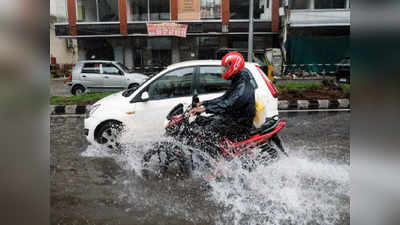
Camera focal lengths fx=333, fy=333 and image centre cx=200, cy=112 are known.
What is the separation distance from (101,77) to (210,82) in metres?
8.45

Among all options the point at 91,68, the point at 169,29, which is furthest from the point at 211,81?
the point at 169,29

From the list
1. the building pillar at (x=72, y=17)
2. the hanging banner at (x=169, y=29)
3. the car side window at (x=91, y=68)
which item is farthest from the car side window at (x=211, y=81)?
the building pillar at (x=72, y=17)

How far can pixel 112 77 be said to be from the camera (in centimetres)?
1265

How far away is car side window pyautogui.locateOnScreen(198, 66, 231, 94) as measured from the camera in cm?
524

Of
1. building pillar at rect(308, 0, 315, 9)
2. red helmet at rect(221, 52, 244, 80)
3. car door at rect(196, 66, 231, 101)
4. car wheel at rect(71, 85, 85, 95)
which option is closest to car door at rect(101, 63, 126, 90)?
car wheel at rect(71, 85, 85, 95)

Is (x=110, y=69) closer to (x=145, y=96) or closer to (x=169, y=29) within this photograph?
(x=169, y=29)

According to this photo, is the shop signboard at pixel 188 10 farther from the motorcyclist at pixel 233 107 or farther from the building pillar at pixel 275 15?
the motorcyclist at pixel 233 107

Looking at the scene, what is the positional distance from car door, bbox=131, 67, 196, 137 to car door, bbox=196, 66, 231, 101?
13 cm

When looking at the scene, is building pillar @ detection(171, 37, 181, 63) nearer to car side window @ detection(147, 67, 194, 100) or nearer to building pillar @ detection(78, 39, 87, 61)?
building pillar @ detection(78, 39, 87, 61)

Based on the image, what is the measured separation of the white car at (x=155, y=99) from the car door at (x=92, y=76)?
7733mm

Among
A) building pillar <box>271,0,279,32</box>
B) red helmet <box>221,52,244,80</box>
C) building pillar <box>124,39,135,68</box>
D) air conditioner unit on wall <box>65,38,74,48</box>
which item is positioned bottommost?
red helmet <box>221,52,244,80</box>

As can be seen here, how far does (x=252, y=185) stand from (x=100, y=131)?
267 centimetres

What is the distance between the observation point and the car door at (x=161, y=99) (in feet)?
16.8
